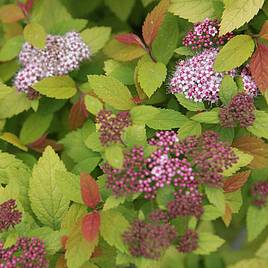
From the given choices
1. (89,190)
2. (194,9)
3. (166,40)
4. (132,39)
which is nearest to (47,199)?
(89,190)

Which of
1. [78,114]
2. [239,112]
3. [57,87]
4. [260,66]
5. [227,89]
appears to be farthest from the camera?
[78,114]

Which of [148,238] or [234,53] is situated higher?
[234,53]

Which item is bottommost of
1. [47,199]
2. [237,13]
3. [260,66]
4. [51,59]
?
[47,199]

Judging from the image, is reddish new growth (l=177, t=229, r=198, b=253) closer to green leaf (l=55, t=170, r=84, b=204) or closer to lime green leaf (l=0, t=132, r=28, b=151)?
green leaf (l=55, t=170, r=84, b=204)

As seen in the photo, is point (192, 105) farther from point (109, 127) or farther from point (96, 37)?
point (96, 37)

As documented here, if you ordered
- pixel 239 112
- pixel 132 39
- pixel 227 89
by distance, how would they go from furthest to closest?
pixel 132 39
pixel 227 89
pixel 239 112

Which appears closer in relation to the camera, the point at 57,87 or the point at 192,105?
the point at 192,105

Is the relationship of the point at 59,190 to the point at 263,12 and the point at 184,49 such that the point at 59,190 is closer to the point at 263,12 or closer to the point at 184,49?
the point at 184,49

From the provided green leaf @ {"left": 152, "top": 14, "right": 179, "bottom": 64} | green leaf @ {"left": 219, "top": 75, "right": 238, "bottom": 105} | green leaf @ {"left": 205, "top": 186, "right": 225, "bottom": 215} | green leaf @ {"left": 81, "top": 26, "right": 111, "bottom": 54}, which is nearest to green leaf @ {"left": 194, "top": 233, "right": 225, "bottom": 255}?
green leaf @ {"left": 205, "top": 186, "right": 225, "bottom": 215}
